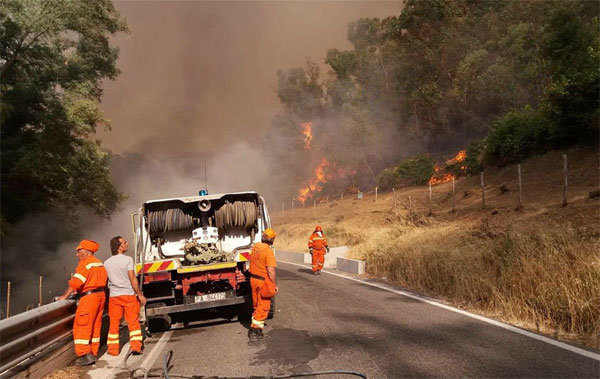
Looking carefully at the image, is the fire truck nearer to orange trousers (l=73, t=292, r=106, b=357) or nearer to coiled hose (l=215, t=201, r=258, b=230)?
coiled hose (l=215, t=201, r=258, b=230)

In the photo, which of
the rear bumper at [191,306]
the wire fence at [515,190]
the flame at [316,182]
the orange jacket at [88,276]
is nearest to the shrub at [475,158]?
the wire fence at [515,190]

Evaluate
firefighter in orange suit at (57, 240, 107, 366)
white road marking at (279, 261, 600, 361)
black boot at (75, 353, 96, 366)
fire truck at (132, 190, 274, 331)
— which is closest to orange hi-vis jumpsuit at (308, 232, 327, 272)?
white road marking at (279, 261, 600, 361)

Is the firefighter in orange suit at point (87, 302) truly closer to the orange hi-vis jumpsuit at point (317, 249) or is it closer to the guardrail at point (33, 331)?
the guardrail at point (33, 331)

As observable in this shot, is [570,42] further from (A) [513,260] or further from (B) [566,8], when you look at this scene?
(A) [513,260]

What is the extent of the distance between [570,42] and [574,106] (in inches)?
154

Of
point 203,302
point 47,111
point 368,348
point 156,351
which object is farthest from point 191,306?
point 47,111

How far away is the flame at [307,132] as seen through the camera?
76000mm

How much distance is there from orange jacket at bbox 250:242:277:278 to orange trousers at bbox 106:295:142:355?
1.78m

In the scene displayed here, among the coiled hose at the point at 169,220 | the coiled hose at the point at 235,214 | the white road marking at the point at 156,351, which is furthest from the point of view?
the coiled hose at the point at 235,214

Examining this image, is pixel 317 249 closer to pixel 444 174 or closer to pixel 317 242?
pixel 317 242

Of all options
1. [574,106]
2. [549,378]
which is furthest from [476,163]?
[549,378]

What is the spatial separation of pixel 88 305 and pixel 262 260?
245 centimetres

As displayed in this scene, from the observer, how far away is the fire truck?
7887 mm

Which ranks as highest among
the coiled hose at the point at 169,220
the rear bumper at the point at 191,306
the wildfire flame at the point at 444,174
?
the wildfire flame at the point at 444,174
